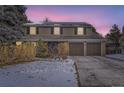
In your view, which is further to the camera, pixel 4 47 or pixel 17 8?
pixel 17 8

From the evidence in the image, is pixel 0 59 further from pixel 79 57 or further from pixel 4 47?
pixel 79 57

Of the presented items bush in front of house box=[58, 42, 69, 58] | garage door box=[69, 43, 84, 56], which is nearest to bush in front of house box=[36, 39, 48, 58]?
bush in front of house box=[58, 42, 69, 58]

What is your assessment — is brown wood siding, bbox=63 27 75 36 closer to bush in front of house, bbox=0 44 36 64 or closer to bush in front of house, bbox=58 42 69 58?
bush in front of house, bbox=58 42 69 58

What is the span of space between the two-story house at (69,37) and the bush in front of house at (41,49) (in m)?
0.26

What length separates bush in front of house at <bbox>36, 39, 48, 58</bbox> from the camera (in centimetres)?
1881

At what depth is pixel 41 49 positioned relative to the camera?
19.3 m

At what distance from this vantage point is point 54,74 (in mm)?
12844

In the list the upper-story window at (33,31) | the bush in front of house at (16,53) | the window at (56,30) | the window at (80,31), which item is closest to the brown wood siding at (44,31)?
the upper-story window at (33,31)

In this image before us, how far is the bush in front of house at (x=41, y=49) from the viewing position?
741 inches

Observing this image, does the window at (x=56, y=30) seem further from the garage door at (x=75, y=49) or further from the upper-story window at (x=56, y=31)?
the garage door at (x=75, y=49)

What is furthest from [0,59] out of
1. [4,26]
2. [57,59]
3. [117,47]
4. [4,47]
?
[117,47]

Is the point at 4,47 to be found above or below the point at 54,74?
above

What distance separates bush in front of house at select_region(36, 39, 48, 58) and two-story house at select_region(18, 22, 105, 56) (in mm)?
259
